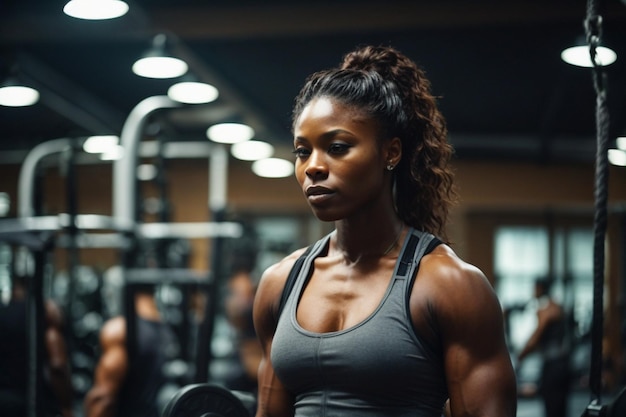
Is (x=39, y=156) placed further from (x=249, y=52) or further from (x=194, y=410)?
(x=194, y=410)

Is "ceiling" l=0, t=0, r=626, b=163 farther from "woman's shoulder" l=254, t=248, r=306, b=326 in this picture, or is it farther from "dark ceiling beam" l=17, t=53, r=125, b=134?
"woman's shoulder" l=254, t=248, r=306, b=326

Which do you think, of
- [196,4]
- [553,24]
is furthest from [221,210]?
[553,24]

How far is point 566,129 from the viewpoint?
994cm

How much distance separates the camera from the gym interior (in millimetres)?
4828

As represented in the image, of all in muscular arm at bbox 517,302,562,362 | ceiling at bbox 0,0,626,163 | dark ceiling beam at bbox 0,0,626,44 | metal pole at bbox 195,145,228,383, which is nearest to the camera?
metal pole at bbox 195,145,228,383

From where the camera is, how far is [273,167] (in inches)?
415

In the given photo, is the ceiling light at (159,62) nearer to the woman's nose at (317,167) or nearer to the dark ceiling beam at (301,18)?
the dark ceiling beam at (301,18)

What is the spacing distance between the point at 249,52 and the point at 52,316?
284cm

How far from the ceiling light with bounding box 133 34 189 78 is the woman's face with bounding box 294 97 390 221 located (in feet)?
9.92

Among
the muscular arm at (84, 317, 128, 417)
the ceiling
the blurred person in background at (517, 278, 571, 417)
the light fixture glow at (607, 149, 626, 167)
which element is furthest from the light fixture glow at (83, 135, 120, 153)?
the light fixture glow at (607, 149, 626, 167)

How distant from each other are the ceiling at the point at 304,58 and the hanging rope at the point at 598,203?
2.83 meters

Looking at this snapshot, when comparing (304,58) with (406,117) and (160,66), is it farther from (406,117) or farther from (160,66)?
(406,117)

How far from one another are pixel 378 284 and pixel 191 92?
345 centimetres

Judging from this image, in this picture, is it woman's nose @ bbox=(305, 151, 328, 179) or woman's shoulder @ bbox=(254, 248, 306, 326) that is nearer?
woman's nose @ bbox=(305, 151, 328, 179)
